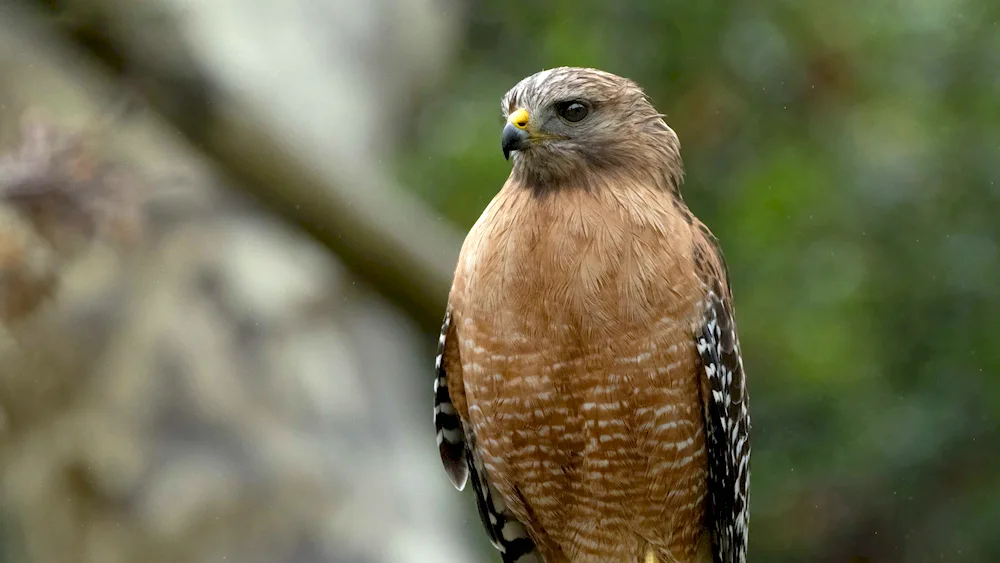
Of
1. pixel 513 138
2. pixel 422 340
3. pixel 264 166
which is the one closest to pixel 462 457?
pixel 513 138

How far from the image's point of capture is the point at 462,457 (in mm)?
3615

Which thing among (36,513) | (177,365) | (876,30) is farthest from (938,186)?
(36,513)

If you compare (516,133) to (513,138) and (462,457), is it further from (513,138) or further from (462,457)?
(462,457)

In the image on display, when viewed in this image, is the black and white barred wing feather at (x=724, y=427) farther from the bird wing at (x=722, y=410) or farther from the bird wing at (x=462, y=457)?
the bird wing at (x=462, y=457)

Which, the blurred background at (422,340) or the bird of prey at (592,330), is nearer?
the bird of prey at (592,330)

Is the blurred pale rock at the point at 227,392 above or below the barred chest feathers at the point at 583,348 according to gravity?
below

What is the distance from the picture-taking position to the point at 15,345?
599 centimetres

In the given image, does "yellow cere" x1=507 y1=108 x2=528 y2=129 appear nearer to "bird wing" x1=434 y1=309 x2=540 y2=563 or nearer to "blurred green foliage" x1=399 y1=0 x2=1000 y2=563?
"bird wing" x1=434 y1=309 x2=540 y2=563

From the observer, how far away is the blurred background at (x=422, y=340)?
585 cm

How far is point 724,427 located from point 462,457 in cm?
78

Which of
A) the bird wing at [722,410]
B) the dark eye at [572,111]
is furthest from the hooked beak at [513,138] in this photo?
the bird wing at [722,410]

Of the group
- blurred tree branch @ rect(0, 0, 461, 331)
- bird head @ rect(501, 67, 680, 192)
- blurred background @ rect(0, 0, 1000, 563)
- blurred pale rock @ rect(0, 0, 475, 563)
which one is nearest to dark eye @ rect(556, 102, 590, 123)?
bird head @ rect(501, 67, 680, 192)

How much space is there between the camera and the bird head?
300cm

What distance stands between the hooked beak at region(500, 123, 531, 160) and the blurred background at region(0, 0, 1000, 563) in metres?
2.48
